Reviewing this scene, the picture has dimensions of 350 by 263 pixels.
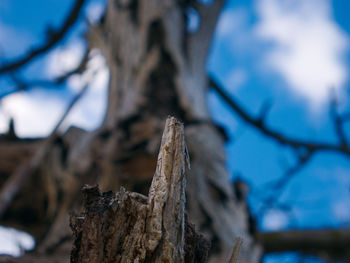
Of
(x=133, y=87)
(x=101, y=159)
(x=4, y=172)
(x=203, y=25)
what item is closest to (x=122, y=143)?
(x=101, y=159)

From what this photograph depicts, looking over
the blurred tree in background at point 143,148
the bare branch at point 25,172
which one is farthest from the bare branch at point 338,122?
the bare branch at point 25,172

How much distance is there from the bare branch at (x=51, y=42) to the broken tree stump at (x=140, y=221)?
2.47 meters

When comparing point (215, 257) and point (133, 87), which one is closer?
point (215, 257)

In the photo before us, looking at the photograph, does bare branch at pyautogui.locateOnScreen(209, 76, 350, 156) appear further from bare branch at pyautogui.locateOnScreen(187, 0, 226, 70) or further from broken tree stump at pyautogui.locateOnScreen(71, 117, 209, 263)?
broken tree stump at pyautogui.locateOnScreen(71, 117, 209, 263)

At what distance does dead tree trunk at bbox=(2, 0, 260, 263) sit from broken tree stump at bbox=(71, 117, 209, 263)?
517 mm

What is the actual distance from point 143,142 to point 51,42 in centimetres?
178

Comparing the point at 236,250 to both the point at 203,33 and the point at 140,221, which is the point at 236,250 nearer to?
the point at 140,221

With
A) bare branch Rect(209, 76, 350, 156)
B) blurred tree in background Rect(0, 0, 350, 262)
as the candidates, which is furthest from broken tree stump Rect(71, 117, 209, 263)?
bare branch Rect(209, 76, 350, 156)

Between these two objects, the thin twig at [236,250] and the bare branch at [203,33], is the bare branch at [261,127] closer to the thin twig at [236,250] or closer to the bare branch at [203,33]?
the bare branch at [203,33]

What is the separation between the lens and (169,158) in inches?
16.0

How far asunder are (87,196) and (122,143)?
905mm

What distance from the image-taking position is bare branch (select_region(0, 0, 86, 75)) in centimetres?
A: 260

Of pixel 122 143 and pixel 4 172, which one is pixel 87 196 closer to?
pixel 122 143

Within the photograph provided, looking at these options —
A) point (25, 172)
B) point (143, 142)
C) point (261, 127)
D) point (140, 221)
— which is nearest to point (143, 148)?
point (143, 142)
